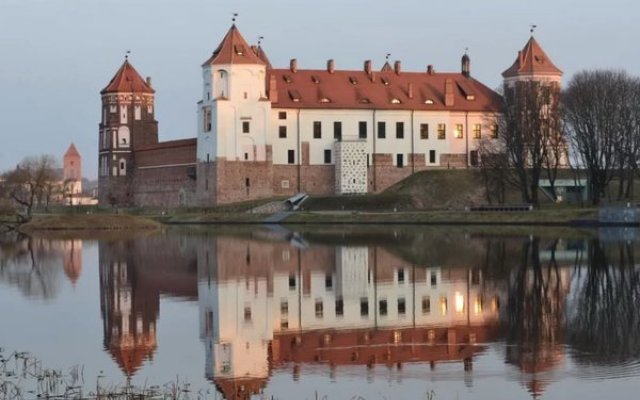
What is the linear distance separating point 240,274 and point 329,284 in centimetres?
386

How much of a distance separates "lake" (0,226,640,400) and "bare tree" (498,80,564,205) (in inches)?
1007

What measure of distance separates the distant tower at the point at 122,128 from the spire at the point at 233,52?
56.0ft

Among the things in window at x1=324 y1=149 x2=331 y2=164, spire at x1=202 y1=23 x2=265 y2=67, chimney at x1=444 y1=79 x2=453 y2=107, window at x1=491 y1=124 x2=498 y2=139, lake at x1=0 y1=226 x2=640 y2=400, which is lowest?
lake at x1=0 y1=226 x2=640 y2=400

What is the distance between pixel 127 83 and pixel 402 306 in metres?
78.9

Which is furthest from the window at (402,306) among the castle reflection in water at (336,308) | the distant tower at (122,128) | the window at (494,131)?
the distant tower at (122,128)

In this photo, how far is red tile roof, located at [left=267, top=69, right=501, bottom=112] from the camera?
283ft

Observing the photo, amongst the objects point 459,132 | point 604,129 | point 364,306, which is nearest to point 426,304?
point 364,306

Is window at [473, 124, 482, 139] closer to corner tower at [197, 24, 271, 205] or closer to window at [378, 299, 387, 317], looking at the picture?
corner tower at [197, 24, 271, 205]

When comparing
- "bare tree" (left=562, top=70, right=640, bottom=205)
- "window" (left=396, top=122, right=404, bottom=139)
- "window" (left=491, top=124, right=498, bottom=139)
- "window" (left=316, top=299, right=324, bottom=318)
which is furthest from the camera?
"window" (left=396, top=122, right=404, bottom=139)

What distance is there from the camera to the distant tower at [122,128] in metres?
97.9

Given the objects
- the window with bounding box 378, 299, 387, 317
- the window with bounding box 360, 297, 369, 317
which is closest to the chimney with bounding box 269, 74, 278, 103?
the window with bounding box 360, 297, 369, 317

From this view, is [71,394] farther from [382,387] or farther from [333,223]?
[333,223]

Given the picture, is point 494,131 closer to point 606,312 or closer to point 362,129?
point 362,129

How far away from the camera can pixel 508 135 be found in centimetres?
7000
